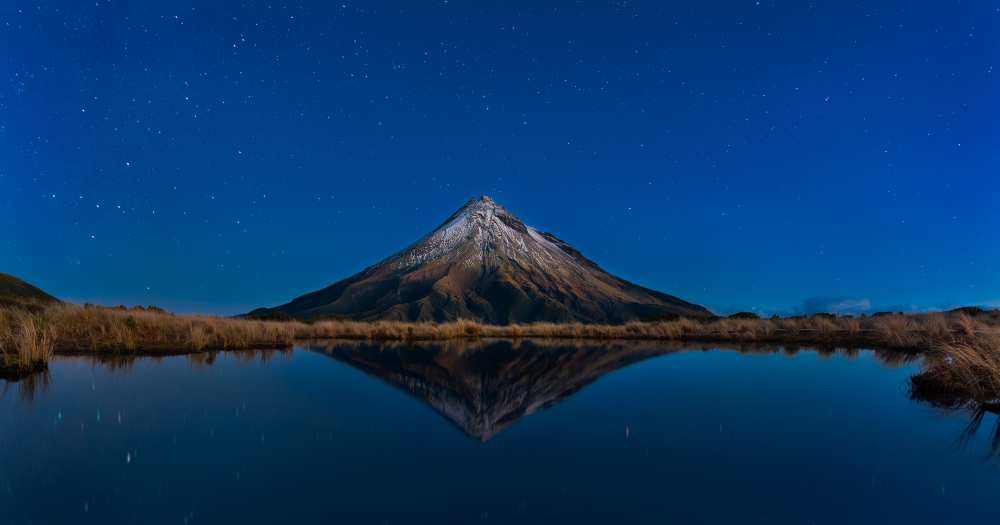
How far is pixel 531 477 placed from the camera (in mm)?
3986

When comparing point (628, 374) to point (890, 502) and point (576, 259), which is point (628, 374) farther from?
point (576, 259)

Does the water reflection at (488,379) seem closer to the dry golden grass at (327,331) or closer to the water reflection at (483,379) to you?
the water reflection at (483,379)

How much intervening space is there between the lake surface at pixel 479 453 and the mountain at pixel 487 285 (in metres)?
111

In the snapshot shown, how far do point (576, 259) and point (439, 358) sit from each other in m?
174

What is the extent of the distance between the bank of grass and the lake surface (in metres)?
1.13

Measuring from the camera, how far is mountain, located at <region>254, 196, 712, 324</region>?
433 ft

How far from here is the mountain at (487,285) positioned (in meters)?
132

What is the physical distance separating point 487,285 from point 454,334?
4949 inches

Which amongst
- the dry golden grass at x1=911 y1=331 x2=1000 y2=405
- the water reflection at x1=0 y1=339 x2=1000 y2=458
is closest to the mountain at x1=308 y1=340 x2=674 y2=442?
the water reflection at x1=0 y1=339 x2=1000 y2=458

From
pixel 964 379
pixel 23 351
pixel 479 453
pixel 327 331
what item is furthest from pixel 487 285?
pixel 479 453

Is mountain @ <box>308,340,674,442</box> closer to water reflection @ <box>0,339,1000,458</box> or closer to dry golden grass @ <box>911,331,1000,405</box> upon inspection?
water reflection @ <box>0,339,1000,458</box>

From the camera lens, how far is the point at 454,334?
2734 centimetres

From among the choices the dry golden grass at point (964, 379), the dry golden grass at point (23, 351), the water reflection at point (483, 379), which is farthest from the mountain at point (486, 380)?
the dry golden grass at point (23, 351)

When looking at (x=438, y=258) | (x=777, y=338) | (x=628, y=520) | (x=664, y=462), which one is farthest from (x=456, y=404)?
(x=438, y=258)
